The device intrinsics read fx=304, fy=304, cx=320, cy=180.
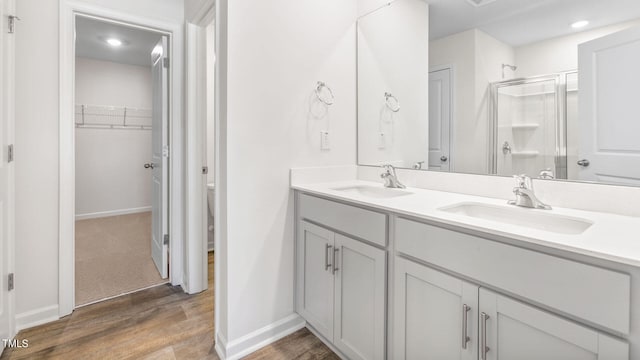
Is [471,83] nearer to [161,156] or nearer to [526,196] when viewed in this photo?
[526,196]

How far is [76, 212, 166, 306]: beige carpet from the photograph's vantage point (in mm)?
2342

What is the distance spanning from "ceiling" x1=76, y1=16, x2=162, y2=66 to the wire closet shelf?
2.40ft

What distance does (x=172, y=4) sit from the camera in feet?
7.36

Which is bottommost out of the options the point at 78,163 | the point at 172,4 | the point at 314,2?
the point at 78,163

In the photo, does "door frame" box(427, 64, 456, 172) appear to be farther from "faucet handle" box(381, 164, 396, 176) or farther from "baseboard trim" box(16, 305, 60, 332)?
"baseboard trim" box(16, 305, 60, 332)

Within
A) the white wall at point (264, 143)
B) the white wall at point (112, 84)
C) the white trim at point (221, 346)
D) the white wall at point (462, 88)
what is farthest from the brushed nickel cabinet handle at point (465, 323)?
the white wall at point (112, 84)

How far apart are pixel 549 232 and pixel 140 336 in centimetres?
206

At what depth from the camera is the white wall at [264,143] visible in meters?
1.56

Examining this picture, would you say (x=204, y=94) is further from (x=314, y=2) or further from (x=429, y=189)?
(x=429, y=189)

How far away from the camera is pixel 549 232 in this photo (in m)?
0.91

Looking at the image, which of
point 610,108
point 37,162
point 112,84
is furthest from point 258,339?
point 112,84

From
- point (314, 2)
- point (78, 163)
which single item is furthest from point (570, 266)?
point (78, 163)

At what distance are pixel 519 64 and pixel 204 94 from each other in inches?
76.0

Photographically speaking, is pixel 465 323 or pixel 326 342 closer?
pixel 465 323
